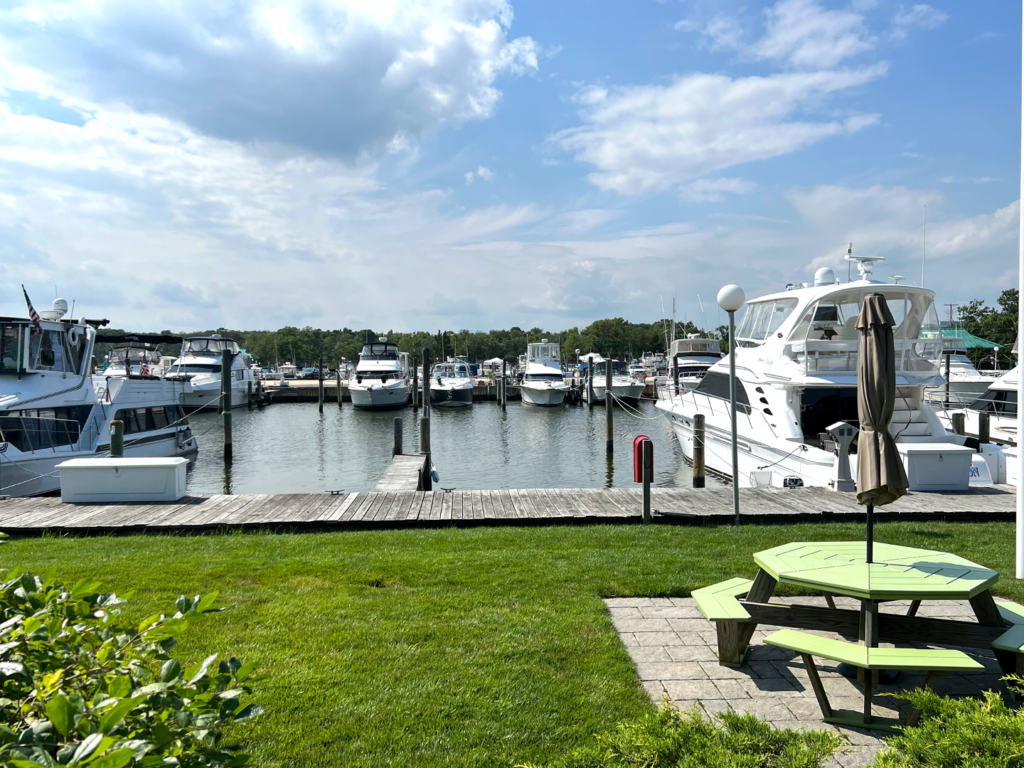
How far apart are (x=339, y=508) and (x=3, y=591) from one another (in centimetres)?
769

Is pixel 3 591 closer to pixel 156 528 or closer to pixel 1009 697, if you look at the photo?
pixel 1009 697

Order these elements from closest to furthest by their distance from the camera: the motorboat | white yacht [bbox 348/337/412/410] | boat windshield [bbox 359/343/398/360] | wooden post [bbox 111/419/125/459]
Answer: wooden post [bbox 111/419/125/459] → white yacht [bbox 348/337/412/410] → boat windshield [bbox 359/343/398/360] → the motorboat

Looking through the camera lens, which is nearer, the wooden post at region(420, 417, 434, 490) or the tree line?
the wooden post at region(420, 417, 434, 490)

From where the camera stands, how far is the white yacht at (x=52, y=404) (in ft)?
49.4

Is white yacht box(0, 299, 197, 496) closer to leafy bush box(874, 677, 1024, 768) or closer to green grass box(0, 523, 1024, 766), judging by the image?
green grass box(0, 523, 1024, 766)

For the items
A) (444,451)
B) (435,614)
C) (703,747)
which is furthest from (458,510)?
(444,451)

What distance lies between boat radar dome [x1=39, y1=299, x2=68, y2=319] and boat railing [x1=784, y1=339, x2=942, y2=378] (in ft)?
66.1

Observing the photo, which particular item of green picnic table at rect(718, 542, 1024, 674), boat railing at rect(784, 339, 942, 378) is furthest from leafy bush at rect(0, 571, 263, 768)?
boat railing at rect(784, 339, 942, 378)

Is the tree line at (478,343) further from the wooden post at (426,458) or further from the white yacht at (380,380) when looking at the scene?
the wooden post at (426,458)

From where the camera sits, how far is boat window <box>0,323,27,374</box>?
16.1 meters

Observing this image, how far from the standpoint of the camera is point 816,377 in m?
14.5

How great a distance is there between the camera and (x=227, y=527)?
8.95m

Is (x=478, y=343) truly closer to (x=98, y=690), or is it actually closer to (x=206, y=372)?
(x=206, y=372)

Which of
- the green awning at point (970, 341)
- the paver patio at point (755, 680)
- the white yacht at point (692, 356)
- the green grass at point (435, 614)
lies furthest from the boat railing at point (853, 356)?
the green awning at point (970, 341)
